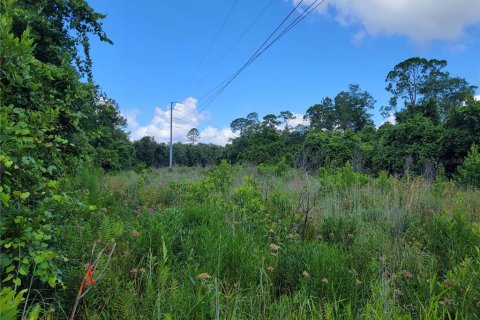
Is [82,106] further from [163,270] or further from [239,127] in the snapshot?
[239,127]

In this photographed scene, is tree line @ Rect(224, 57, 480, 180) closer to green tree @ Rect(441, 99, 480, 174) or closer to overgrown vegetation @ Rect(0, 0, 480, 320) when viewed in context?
green tree @ Rect(441, 99, 480, 174)

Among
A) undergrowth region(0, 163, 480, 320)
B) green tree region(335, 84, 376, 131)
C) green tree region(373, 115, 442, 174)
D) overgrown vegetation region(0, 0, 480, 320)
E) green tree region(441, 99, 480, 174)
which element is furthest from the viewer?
green tree region(335, 84, 376, 131)

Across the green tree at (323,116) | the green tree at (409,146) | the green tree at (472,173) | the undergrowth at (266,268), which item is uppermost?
the green tree at (323,116)

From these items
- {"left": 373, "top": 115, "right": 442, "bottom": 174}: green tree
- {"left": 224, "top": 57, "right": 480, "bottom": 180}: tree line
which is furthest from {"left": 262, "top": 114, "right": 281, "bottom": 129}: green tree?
{"left": 373, "top": 115, "right": 442, "bottom": 174}: green tree

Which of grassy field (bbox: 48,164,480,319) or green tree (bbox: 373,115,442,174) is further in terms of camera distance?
green tree (bbox: 373,115,442,174)

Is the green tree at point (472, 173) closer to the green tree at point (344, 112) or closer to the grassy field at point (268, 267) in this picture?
the grassy field at point (268, 267)

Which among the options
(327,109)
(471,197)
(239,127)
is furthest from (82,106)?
(239,127)

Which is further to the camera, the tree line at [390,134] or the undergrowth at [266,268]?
the tree line at [390,134]

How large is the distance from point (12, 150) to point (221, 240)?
1705mm

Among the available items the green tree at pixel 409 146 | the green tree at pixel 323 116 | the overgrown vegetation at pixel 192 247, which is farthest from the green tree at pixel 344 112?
the overgrown vegetation at pixel 192 247

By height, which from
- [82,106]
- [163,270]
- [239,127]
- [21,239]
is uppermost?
[239,127]

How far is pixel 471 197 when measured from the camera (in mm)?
5887

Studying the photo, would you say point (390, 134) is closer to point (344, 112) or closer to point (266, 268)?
point (266, 268)

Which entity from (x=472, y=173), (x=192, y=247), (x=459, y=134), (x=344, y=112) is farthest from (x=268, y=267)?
(x=344, y=112)
